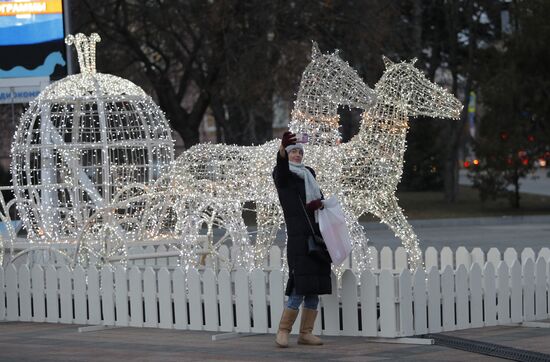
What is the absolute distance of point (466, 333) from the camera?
11.3 metres

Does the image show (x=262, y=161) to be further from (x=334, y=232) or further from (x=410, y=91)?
(x=334, y=232)

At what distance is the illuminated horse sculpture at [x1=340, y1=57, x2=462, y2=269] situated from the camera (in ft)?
43.1

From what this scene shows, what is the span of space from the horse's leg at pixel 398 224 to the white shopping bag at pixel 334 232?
7.61 feet

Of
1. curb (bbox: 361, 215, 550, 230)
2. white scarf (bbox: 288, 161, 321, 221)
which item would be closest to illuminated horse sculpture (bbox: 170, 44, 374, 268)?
white scarf (bbox: 288, 161, 321, 221)

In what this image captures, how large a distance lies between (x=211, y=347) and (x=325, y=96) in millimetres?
3609

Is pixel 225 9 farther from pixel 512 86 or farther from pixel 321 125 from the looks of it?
pixel 321 125

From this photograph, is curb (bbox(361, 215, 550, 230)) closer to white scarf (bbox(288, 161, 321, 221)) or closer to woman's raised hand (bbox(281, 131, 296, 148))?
white scarf (bbox(288, 161, 321, 221))

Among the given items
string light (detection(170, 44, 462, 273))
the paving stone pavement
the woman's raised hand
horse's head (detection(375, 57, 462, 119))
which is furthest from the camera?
horse's head (detection(375, 57, 462, 119))

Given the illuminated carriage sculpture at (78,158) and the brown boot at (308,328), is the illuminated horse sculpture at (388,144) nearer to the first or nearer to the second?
the illuminated carriage sculpture at (78,158)

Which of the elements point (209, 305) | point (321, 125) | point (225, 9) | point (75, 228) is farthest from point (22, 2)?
point (209, 305)

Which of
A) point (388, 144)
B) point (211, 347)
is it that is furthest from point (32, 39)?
point (211, 347)

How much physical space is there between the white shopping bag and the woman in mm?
88

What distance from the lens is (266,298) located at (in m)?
11.4

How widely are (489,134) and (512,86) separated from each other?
5.39 ft
